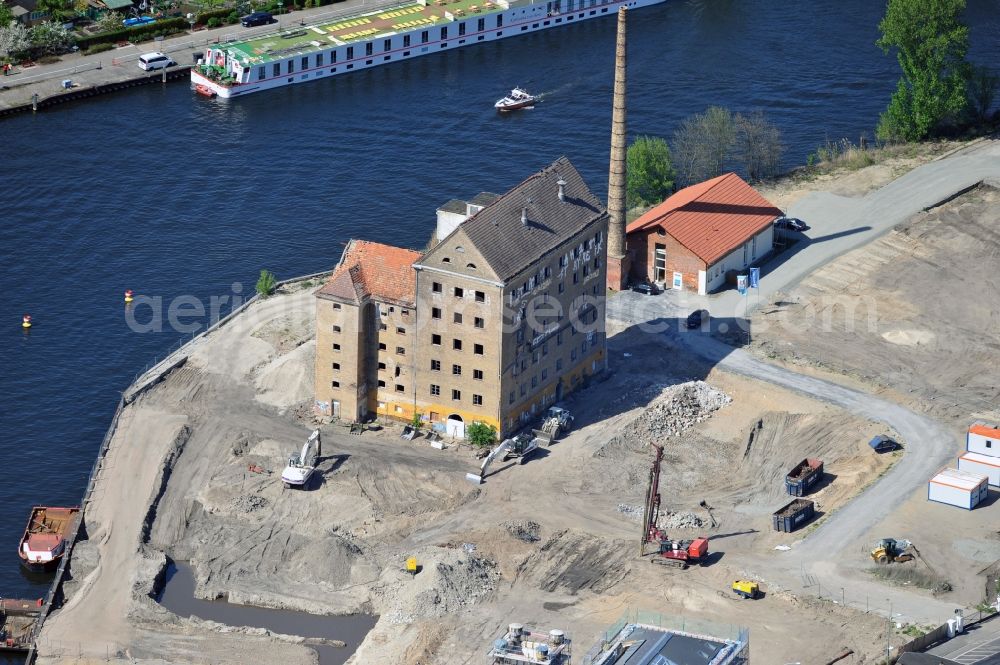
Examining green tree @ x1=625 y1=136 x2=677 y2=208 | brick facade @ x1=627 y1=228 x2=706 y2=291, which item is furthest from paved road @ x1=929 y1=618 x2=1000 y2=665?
green tree @ x1=625 y1=136 x2=677 y2=208

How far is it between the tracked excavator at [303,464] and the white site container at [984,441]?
48.8 metres

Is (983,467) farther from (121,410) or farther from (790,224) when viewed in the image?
(121,410)

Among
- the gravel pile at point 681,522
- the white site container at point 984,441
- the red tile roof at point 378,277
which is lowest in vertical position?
the gravel pile at point 681,522

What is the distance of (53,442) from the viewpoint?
161875 mm

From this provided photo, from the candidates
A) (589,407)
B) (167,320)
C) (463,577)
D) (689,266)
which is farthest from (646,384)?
(167,320)

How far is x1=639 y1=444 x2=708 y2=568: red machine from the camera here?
13912 cm

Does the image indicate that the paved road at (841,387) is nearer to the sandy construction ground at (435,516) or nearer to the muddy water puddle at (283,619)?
the sandy construction ground at (435,516)

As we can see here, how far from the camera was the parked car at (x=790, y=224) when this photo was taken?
187875mm

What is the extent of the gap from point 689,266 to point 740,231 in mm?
6822

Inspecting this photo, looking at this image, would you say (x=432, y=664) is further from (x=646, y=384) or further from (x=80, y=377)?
(x=80, y=377)

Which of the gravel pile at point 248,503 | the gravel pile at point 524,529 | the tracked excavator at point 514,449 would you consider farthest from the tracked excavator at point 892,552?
the gravel pile at point 248,503

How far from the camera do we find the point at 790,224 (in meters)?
188

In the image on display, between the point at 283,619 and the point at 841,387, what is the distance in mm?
51088

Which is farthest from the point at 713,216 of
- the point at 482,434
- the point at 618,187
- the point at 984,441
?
the point at 984,441
